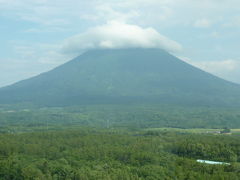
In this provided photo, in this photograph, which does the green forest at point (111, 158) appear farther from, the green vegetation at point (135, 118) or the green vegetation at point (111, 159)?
the green vegetation at point (135, 118)

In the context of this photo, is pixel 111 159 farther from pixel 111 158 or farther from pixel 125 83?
pixel 125 83

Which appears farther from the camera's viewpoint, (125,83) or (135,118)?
(125,83)

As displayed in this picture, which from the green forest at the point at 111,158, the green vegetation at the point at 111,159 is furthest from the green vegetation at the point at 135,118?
the green vegetation at the point at 111,159

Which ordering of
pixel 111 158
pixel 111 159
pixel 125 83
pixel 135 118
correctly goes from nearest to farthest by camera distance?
1. pixel 111 159
2. pixel 111 158
3. pixel 135 118
4. pixel 125 83

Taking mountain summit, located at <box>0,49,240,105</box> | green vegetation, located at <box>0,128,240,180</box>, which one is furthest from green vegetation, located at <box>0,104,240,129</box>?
green vegetation, located at <box>0,128,240,180</box>

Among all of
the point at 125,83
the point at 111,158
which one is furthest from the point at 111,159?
the point at 125,83

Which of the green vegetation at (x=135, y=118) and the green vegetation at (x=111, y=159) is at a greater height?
the green vegetation at (x=135, y=118)
